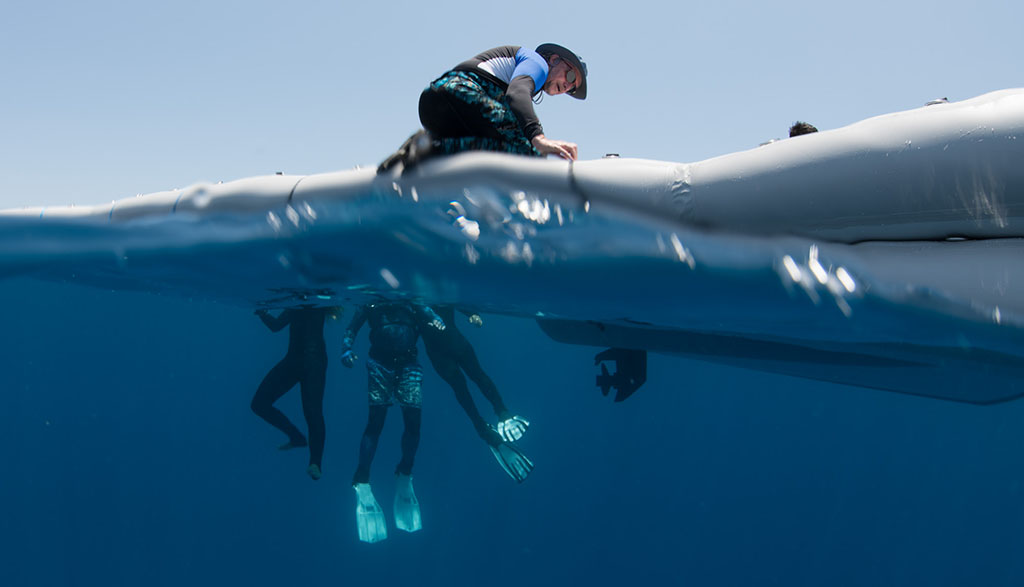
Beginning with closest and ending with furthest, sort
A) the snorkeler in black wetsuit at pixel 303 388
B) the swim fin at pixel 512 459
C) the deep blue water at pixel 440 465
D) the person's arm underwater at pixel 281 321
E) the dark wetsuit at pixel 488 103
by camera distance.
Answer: the dark wetsuit at pixel 488 103
the snorkeler in black wetsuit at pixel 303 388
the swim fin at pixel 512 459
the person's arm underwater at pixel 281 321
the deep blue water at pixel 440 465

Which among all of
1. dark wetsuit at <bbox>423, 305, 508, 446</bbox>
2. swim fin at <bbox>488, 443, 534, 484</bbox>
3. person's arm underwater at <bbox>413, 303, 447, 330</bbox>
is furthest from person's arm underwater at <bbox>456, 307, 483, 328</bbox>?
swim fin at <bbox>488, 443, 534, 484</bbox>

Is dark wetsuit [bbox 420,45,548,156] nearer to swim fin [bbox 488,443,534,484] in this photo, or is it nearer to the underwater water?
the underwater water

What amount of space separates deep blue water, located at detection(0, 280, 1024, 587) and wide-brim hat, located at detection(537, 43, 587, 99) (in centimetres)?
997

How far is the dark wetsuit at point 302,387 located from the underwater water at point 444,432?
0.75m

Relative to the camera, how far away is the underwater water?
5.25m

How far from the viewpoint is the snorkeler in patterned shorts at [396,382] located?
7.45 meters

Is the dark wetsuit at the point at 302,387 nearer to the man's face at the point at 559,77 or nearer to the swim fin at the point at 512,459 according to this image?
the swim fin at the point at 512,459

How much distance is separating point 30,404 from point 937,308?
950 inches

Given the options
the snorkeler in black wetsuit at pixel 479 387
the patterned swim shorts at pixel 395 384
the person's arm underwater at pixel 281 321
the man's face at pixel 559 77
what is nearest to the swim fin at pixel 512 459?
the snorkeler in black wetsuit at pixel 479 387

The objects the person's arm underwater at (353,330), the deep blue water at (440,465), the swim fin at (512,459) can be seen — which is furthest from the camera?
the deep blue water at (440,465)

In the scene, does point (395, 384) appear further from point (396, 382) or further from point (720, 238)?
point (720, 238)

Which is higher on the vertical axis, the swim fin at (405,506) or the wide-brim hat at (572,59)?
the wide-brim hat at (572,59)

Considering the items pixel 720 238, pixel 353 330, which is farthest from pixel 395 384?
pixel 720 238

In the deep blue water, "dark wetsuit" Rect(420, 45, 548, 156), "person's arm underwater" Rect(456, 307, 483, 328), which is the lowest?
the deep blue water
